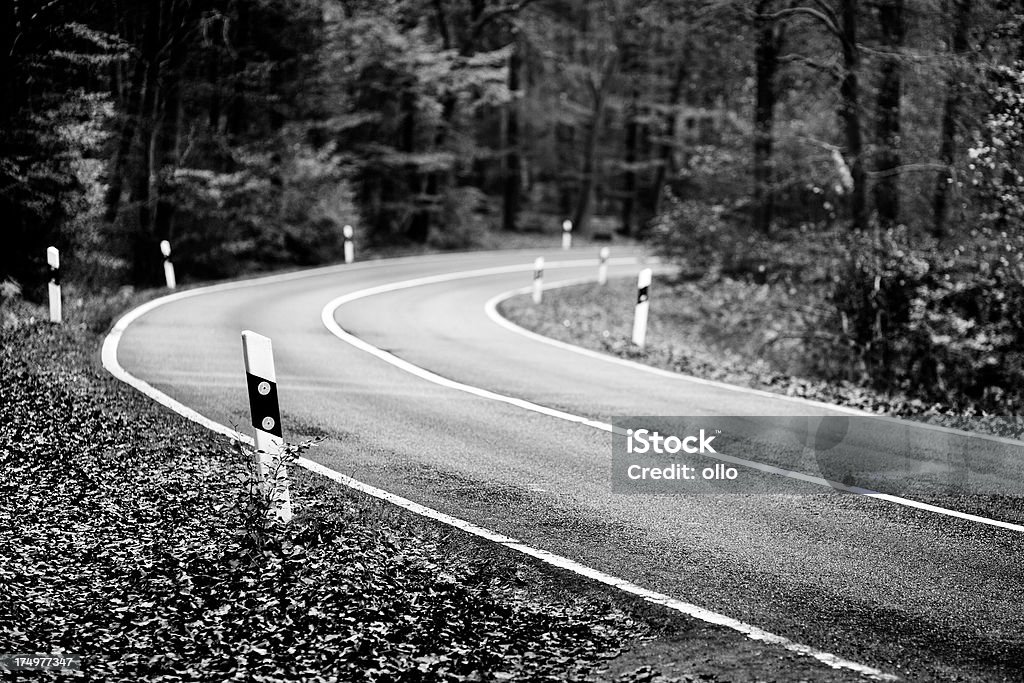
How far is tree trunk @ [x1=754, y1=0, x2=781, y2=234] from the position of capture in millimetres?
23844

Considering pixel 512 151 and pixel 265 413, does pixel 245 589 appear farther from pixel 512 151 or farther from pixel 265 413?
pixel 512 151

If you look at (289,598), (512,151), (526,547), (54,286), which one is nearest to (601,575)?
(526,547)

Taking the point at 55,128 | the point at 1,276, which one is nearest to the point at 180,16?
the point at 55,128

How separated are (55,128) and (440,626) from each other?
45.9 feet

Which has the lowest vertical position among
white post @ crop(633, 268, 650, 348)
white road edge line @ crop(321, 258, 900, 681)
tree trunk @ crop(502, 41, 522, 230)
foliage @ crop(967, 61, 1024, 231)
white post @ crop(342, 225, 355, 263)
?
white road edge line @ crop(321, 258, 900, 681)

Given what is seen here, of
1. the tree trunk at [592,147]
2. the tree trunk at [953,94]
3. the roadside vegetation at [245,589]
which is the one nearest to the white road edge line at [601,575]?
the roadside vegetation at [245,589]

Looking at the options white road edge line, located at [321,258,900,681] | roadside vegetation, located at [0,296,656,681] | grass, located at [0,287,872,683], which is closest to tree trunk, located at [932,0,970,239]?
white road edge line, located at [321,258,900,681]

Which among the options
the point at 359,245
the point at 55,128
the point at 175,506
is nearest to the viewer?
the point at 175,506

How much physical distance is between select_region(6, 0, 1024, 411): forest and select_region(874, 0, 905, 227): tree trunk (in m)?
0.06

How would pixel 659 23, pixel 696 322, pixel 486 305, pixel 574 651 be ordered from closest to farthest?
pixel 574 651 < pixel 486 305 < pixel 696 322 < pixel 659 23

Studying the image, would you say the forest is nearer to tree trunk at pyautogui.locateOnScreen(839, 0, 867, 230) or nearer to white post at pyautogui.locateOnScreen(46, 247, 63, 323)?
tree trunk at pyautogui.locateOnScreen(839, 0, 867, 230)

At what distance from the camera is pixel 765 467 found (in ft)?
23.8

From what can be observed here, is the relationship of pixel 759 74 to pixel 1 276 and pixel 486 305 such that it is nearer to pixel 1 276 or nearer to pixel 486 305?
pixel 486 305

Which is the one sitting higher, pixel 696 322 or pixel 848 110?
pixel 848 110
